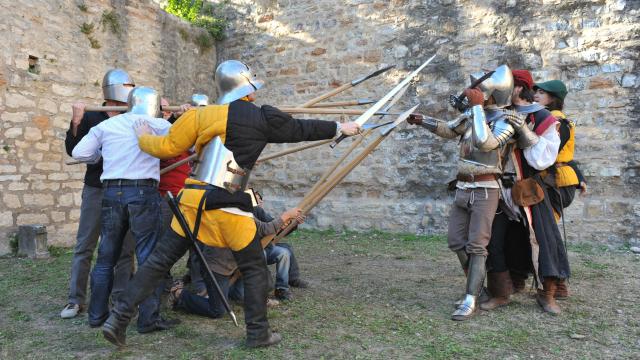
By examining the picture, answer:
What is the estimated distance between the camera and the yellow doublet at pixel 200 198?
2.80 m

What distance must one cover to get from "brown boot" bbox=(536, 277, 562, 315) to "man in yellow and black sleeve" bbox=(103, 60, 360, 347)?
1.93 meters

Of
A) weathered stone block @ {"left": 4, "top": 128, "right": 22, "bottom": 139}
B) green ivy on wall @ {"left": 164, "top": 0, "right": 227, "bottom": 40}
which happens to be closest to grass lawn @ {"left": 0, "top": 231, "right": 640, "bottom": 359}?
weathered stone block @ {"left": 4, "top": 128, "right": 22, "bottom": 139}

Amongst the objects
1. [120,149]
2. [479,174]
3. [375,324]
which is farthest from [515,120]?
[120,149]

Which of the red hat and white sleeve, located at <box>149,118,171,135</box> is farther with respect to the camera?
the red hat

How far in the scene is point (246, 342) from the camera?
2861mm

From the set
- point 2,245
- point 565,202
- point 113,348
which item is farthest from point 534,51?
point 2,245

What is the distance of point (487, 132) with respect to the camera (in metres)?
3.30

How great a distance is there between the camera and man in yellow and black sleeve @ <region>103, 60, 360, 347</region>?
2.78m

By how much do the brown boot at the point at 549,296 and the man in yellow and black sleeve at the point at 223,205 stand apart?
6.33ft

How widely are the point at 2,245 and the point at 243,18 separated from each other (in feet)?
16.5

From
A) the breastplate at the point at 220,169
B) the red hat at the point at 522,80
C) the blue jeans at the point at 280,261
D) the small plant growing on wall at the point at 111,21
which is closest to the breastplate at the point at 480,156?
the red hat at the point at 522,80

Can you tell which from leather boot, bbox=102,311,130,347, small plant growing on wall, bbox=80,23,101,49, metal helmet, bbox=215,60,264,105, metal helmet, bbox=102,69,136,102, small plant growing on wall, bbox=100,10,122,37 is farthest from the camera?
small plant growing on wall, bbox=100,10,122,37

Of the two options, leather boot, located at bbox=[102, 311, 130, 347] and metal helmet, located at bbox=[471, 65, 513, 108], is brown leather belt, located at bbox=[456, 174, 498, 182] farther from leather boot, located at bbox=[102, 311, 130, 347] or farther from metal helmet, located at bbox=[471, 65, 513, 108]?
leather boot, located at bbox=[102, 311, 130, 347]

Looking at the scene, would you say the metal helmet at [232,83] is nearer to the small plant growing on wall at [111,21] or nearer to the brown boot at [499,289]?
the brown boot at [499,289]
